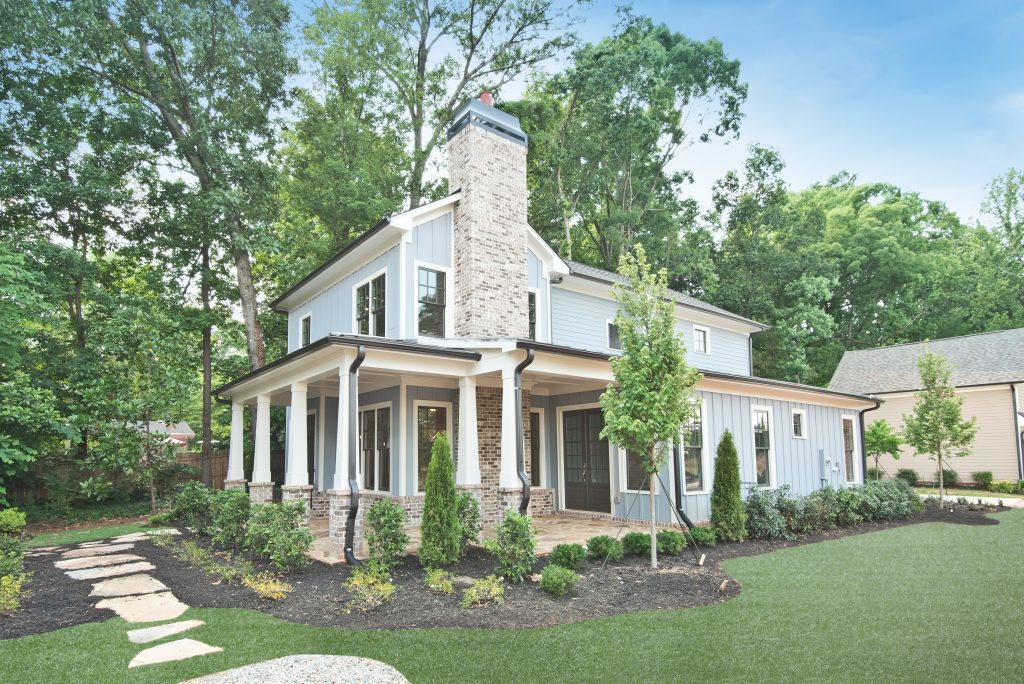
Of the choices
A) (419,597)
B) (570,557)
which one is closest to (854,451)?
(570,557)

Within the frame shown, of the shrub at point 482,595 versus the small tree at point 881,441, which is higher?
the small tree at point 881,441

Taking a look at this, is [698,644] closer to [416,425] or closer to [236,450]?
[416,425]

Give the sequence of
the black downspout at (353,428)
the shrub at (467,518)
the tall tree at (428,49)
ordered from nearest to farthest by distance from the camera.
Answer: the black downspout at (353,428)
the shrub at (467,518)
the tall tree at (428,49)

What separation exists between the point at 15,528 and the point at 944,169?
21.1 metres

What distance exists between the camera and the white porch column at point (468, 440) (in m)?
9.16

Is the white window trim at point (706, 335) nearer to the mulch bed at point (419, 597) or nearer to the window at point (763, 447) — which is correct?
the window at point (763, 447)

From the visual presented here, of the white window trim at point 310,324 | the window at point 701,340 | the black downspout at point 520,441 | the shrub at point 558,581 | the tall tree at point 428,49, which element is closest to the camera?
the shrub at point 558,581

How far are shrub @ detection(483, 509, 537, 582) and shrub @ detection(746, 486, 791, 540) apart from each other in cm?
472

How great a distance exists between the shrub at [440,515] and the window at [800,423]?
9639mm

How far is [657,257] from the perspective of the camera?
26625 mm

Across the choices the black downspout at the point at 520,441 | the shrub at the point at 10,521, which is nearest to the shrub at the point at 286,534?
the black downspout at the point at 520,441

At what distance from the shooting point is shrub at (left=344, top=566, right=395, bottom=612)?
6121 millimetres

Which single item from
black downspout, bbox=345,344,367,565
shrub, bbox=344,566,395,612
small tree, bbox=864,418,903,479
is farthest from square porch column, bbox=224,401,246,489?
small tree, bbox=864,418,903,479

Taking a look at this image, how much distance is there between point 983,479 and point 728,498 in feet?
52.3
